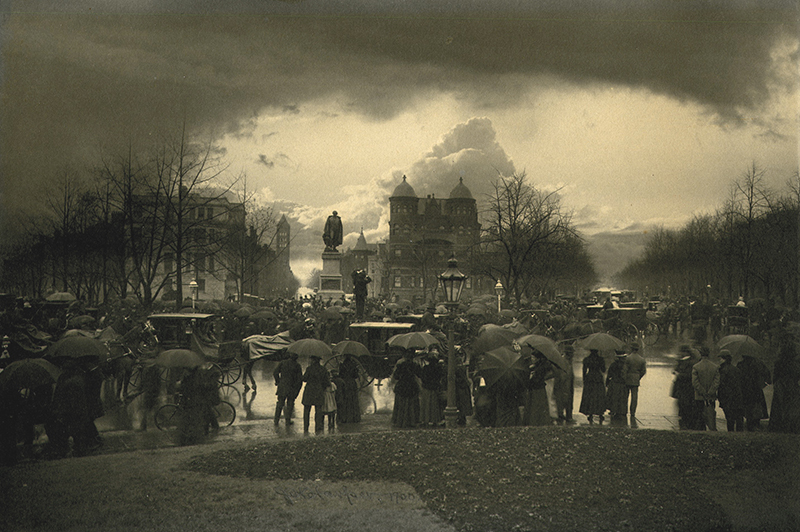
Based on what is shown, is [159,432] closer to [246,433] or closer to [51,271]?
[246,433]

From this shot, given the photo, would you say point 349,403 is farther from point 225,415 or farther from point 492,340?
point 492,340

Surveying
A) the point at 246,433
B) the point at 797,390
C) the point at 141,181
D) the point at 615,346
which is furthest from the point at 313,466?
the point at 141,181

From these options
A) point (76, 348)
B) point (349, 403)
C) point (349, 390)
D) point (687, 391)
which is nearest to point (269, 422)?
point (349, 403)

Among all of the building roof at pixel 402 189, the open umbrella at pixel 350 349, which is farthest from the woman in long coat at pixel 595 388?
the building roof at pixel 402 189

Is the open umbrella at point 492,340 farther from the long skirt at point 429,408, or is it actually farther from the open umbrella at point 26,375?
the open umbrella at point 26,375

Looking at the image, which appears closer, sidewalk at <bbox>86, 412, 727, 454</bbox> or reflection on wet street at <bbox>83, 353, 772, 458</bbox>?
sidewalk at <bbox>86, 412, 727, 454</bbox>

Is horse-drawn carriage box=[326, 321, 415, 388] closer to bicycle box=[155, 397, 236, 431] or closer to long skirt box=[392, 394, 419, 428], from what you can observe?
bicycle box=[155, 397, 236, 431]

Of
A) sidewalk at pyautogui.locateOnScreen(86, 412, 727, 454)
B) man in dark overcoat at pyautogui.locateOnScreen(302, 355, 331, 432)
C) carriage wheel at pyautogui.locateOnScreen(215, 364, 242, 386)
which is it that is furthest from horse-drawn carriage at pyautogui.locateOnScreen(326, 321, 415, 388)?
man in dark overcoat at pyautogui.locateOnScreen(302, 355, 331, 432)
